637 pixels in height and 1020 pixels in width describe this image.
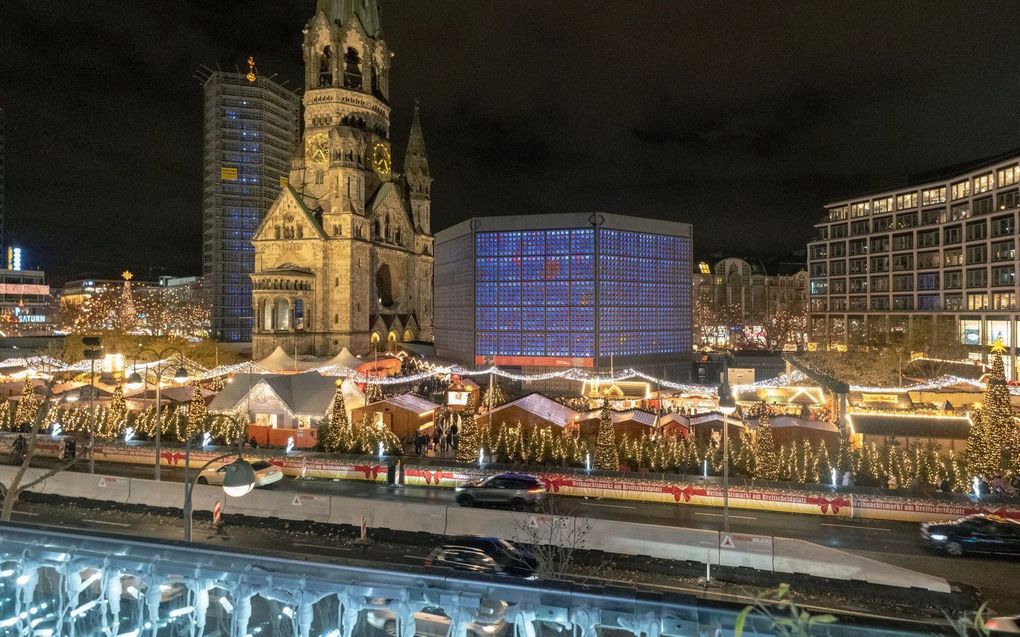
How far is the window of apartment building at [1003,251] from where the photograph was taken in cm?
5708

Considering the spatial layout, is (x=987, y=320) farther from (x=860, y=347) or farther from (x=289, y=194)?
(x=289, y=194)

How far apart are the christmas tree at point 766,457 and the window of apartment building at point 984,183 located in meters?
54.7

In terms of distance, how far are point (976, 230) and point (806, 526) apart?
195 ft

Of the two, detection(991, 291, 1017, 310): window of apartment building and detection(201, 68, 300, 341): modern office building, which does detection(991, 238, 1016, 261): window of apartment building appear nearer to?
detection(991, 291, 1017, 310): window of apartment building

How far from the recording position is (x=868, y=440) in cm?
2731

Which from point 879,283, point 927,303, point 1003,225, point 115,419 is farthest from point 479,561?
point 879,283

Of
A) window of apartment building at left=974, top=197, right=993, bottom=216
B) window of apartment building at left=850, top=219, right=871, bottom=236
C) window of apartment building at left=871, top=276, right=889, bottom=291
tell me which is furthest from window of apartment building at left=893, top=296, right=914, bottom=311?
window of apartment building at left=974, top=197, right=993, bottom=216

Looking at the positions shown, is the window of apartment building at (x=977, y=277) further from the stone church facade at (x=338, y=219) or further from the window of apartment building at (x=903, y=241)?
the stone church facade at (x=338, y=219)

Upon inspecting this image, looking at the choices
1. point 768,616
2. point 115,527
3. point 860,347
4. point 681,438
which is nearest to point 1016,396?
point 860,347

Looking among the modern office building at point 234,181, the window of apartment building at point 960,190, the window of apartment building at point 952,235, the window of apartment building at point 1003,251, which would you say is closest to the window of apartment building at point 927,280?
the window of apartment building at point 952,235

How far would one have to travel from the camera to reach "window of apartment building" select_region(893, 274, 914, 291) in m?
70.3

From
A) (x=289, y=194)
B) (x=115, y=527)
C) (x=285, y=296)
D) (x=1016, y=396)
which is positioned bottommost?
(x=115, y=527)

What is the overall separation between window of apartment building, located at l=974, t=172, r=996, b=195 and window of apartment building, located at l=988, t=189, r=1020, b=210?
170 cm

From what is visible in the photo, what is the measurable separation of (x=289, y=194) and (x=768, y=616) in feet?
206
